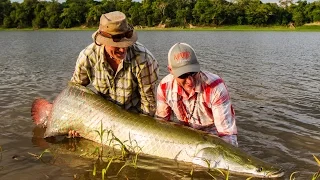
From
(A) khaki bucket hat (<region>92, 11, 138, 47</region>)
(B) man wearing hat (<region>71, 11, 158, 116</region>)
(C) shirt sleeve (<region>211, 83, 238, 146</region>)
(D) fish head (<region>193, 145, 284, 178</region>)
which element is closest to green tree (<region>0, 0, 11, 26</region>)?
(B) man wearing hat (<region>71, 11, 158, 116</region>)

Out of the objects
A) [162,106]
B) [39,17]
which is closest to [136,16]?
[39,17]

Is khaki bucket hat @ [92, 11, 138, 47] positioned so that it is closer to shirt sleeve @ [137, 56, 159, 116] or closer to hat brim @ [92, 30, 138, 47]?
hat brim @ [92, 30, 138, 47]

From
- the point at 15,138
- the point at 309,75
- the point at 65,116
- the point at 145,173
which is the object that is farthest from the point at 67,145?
the point at 309,75

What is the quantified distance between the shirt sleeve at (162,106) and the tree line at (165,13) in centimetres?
7428

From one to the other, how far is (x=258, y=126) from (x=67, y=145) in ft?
11.4

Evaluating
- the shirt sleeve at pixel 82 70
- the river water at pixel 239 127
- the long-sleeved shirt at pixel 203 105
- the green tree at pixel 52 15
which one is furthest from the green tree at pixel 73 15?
the long-sleeved shirt at pixel 203 105

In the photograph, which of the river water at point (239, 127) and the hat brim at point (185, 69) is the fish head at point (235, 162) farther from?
the hat brim at point (185, 69)

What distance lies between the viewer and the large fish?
4.37 metres

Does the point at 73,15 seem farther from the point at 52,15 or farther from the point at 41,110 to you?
the point at 41,110

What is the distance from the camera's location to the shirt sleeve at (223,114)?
4.50 metres

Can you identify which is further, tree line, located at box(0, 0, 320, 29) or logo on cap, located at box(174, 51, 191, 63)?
tree line, located at box(0, 0, 320, 29)

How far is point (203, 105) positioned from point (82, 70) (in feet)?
6.04

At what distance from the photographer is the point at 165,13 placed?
82625 millimetres

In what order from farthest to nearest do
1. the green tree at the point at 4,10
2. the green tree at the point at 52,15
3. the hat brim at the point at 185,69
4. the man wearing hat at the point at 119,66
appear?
the green tree at the point at 4,10 < the green tree at the point at 52,15 < the man wearing hat at the point at 119,66 < the hat brim at the point at 185,69
